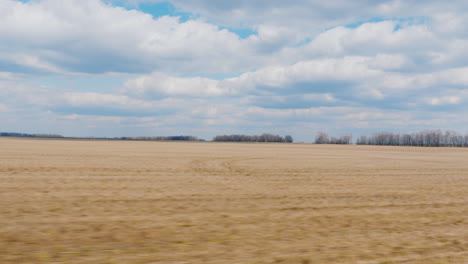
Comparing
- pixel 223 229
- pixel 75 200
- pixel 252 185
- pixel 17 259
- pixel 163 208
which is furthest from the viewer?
pixel 252 185

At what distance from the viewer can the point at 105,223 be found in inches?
397

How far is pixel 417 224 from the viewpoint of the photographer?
1119 centimetres

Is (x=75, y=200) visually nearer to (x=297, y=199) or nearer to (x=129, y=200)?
(x=129, y=200)

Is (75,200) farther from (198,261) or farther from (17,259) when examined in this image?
(198,261)

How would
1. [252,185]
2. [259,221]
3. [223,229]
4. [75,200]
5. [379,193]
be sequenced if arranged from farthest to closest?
1. [252,185]
2. [379,193]
3. [75,200]
4. [259,221]
5. [223,229]

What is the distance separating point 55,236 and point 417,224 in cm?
1009

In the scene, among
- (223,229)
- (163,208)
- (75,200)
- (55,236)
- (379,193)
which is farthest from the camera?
(379,193)

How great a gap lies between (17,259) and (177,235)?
343 cm

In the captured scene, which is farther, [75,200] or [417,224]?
[75,200]

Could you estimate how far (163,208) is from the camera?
12.5 metres

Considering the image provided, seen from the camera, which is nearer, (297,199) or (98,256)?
(98,256)

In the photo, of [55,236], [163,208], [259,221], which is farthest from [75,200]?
[259,221]

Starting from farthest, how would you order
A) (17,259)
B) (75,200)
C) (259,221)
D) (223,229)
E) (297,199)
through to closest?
(297,199) → (75,200) → (259,221) → (223,229) → (17,259)

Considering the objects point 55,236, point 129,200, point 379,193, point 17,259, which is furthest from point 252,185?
point 17,259
